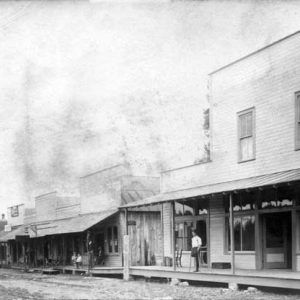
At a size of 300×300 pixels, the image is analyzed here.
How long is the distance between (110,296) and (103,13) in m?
8.95

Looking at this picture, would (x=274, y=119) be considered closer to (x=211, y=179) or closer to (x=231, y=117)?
(x=231, y=117)

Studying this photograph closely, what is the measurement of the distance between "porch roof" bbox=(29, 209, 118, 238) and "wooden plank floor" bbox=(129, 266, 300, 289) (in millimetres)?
6083

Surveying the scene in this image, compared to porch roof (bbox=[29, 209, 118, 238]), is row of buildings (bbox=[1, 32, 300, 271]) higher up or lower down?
higher up

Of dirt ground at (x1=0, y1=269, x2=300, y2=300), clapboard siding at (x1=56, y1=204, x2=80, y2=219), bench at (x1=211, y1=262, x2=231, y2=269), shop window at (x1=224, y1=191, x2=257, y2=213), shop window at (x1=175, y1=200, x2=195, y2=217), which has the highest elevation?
shop window at (x1=224, y1=191, x2=257, y2=213)

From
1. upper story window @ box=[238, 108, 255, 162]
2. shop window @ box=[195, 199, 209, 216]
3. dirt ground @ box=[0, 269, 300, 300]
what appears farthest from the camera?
shop window @ box=[195, 199, 209, 216]

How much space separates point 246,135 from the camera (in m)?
19.0

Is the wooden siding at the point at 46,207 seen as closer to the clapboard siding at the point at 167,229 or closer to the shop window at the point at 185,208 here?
the clapboard siding at the point at 167,229

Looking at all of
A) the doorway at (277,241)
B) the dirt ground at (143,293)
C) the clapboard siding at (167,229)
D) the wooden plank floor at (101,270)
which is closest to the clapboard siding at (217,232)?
the doorway at (277,241)

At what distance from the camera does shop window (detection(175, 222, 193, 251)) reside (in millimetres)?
21703

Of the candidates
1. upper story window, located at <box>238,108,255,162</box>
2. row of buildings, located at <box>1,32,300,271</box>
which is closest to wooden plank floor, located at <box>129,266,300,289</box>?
row of buildings, located at <box>1,32,300,271</box>

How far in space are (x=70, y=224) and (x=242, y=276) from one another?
15.8m

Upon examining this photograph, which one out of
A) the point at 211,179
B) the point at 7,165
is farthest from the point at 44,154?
the point at 211,179

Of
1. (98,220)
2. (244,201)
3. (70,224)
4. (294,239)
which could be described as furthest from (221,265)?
(70,224)

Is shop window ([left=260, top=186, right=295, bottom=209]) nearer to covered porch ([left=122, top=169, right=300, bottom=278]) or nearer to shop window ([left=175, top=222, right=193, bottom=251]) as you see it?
covered porch ([left=122, top=169, right=300, bottom=278])
